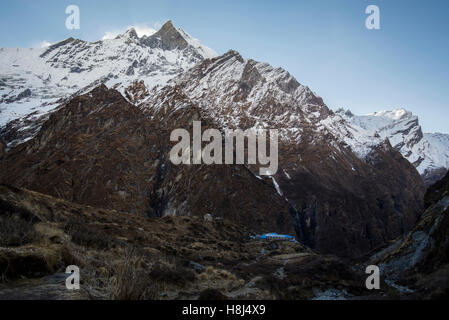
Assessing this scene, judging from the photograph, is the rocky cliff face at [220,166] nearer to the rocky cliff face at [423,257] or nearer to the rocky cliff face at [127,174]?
the rocky cliff face at [127,174]

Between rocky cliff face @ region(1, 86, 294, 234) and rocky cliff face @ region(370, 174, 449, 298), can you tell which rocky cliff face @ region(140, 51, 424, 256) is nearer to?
rocky cliff face @ region(1, 86, 294, 234)

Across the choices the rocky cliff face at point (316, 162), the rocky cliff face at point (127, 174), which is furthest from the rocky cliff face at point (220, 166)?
the rocky cliff face at point (316, 162)

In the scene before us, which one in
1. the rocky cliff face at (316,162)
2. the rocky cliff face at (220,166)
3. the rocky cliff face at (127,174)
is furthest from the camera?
the rocky cliff face at (316,162)

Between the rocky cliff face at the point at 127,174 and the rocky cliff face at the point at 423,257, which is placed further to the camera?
the rocky cliff face at the point at 127,174

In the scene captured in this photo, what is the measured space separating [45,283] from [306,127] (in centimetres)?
13274

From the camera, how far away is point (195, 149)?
89.3 metres

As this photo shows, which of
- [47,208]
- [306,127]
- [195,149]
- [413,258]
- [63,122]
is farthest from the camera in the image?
[306,127]

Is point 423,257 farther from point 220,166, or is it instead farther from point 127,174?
point 127,174

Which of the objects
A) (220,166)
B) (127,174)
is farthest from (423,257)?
(127,174)

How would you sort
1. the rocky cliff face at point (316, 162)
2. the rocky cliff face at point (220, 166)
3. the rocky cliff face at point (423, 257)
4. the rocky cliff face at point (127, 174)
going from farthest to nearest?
the rocky cliff face at point (316, 162), the rocky cliff face at point (220, 166), the rocky cliff face at point (127, 174), the rocky cliff face at point (423, 257)

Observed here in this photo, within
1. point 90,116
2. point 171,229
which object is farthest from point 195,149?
point 171,229

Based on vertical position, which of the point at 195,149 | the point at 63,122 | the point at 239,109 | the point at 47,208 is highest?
the point at 239,109

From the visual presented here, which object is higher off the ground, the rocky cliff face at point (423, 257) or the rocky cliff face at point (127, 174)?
the rocky cliff face at point (127, 174)
